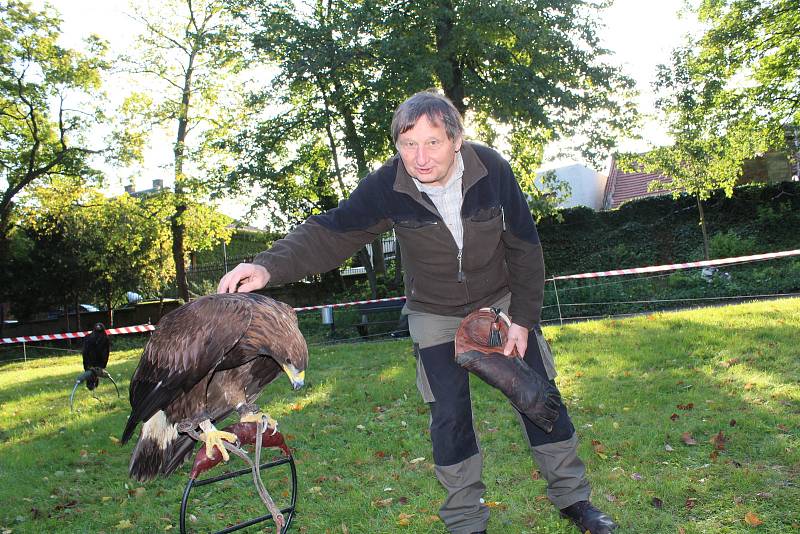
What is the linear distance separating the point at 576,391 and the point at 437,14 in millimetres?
10461

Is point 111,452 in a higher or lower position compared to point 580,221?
lower

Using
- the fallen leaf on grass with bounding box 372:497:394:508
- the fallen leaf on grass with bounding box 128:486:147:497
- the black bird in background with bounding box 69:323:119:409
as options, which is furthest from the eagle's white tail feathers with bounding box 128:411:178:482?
the black bird in background with bounding box 69:323:119:409

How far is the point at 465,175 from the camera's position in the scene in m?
3.15

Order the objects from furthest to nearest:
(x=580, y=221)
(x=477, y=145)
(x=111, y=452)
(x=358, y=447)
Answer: (x=580, y=221), (x=111, y=452), (x=358, y=447), (x=477, y=145)

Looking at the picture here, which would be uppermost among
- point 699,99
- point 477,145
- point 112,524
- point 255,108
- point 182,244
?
point 255,108

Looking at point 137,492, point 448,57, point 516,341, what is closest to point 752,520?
point 516,341

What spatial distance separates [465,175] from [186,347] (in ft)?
5.41

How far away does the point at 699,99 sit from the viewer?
51.3 feet

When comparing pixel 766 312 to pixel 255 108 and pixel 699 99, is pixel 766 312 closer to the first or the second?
pixel 699 99

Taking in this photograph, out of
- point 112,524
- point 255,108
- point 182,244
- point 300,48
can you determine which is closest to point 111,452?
point 112,524

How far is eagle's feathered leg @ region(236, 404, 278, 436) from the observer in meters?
2.51

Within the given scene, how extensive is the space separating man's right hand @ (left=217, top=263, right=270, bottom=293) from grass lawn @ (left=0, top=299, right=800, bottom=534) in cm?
220

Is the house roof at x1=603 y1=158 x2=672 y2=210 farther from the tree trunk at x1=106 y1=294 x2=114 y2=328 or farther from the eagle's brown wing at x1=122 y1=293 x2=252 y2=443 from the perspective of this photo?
the eagle's brown wing at x1=122 y1=293 x2=252 y2=443

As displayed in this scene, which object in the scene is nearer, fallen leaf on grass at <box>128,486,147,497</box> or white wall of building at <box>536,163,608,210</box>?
fallen leaf on grass at <box>128,486,147,497</box>
